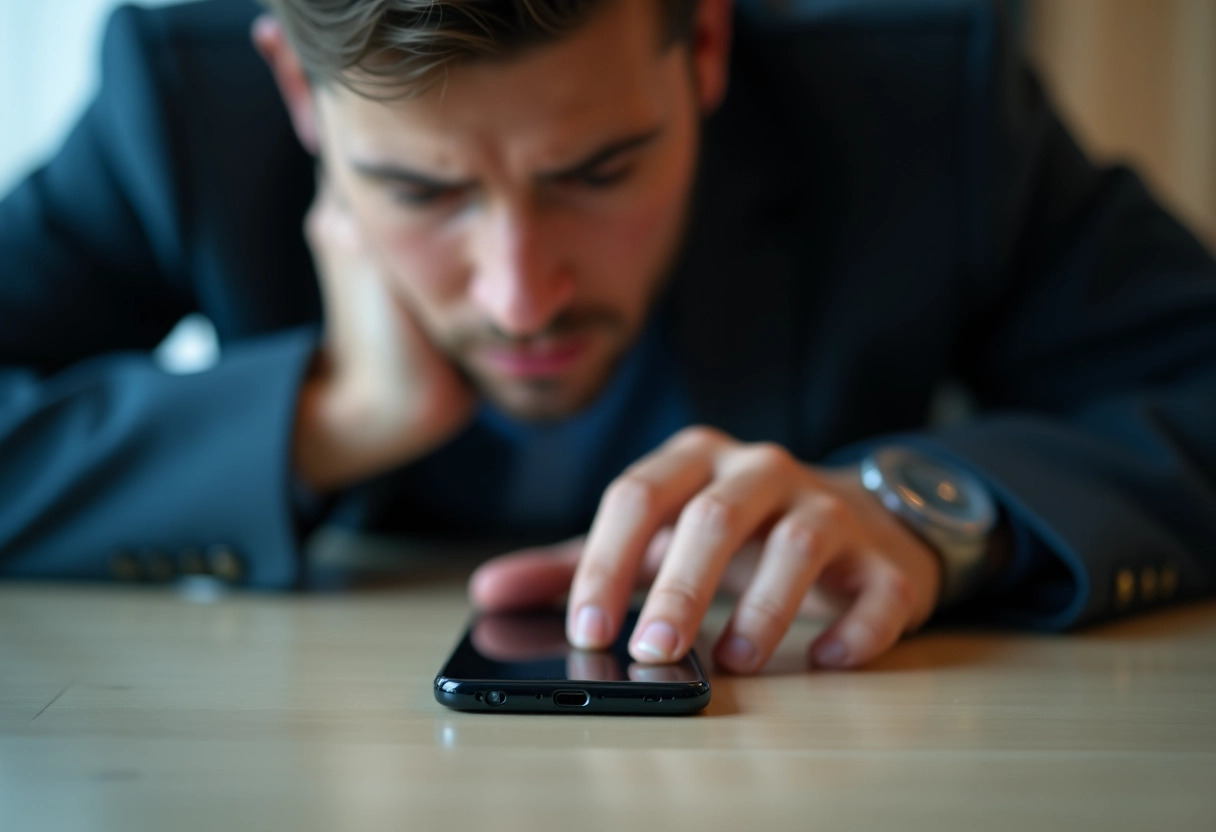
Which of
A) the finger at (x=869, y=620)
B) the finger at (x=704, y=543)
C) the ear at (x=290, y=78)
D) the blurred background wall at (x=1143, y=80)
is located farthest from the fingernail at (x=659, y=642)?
the blurred background wall at (x=1143, y=80)

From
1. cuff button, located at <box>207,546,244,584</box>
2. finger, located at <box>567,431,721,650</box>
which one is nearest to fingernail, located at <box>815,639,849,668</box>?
finger, located at <box>567,431,721,650</box>

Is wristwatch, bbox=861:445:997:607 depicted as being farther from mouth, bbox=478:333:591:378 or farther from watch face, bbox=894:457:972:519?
→ mouth, bbox=478:333:591:378

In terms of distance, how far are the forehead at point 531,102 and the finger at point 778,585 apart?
0.29m

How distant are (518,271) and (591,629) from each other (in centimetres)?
29

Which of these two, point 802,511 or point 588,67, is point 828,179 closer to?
point 588,67

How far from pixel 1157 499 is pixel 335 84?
2.12ft

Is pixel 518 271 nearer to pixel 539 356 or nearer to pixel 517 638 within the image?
pixel 539 356

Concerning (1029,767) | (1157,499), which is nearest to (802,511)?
(1029,767)

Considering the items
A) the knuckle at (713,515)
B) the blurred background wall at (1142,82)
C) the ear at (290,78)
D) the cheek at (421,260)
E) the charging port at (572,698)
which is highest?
the ear at (290,78)

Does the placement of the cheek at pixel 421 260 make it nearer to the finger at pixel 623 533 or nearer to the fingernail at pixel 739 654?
the finger at pixel 623 533

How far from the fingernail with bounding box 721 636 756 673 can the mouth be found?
1.11 ft

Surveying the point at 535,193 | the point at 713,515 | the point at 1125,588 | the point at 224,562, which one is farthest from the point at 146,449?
the point at 1125,588

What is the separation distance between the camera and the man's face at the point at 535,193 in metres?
0.71

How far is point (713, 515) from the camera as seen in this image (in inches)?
23.9
